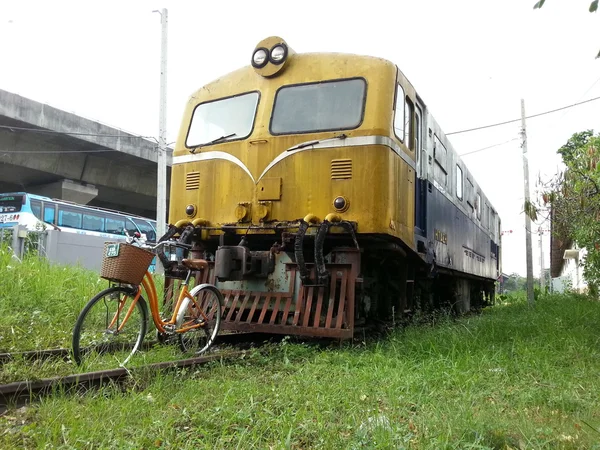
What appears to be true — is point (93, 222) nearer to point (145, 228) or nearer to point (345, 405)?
point (145, 228)

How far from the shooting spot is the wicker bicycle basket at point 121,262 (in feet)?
12.9

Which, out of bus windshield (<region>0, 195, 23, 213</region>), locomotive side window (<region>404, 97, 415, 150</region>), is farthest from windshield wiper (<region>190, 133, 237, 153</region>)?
bus windshield (<region>0, 195, 23, 213</region>)

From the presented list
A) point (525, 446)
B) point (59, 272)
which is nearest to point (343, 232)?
point (525, 446)

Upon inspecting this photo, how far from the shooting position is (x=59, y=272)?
24.4 feet

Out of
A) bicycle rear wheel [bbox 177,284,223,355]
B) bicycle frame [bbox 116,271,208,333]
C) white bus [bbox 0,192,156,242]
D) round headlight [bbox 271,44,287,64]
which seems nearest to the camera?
bicycle frame [bbox 116,271,208,333]

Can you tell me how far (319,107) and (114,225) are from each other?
15.6 metres

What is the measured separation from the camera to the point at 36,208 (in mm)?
15883

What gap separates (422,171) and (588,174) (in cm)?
209

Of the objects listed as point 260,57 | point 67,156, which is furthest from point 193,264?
point 67,156

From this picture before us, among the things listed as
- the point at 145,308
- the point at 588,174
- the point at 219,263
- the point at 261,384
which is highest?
the point at 588,174

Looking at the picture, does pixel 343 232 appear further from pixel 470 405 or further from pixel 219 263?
pixel 470 405

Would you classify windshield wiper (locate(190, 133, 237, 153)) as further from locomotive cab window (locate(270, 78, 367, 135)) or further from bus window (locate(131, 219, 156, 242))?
bus window (locate(131, 219, 156, 242))

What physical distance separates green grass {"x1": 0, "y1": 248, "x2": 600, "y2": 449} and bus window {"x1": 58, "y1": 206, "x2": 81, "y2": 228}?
14.1 m

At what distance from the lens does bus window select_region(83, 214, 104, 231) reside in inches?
708
